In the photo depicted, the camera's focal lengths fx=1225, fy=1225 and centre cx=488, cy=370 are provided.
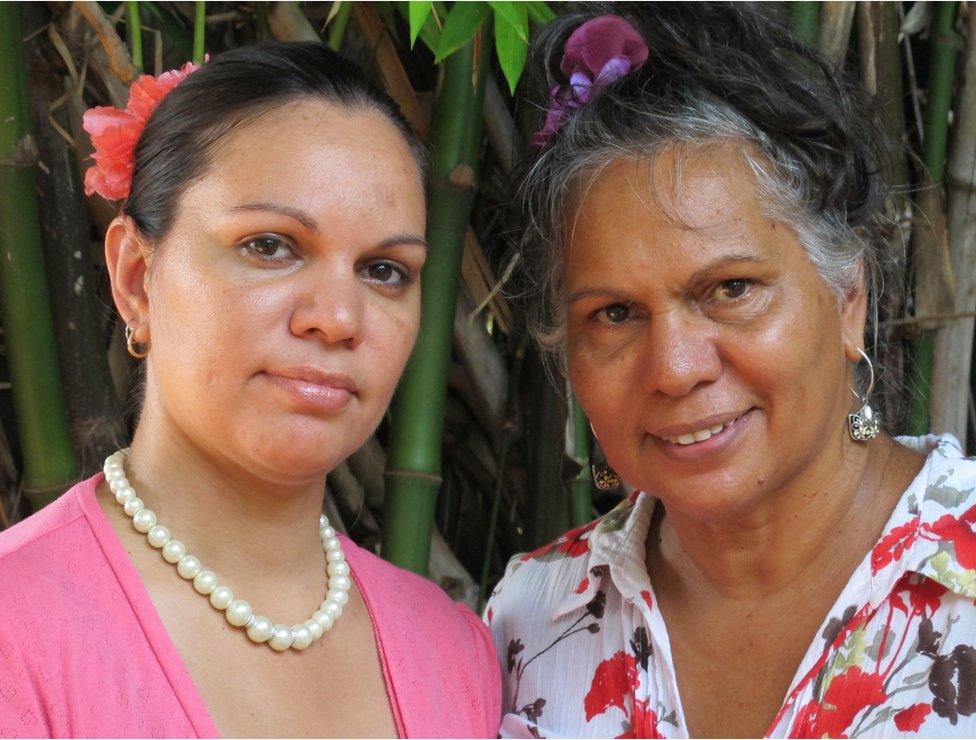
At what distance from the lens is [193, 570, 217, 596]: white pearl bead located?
1286 millimetres

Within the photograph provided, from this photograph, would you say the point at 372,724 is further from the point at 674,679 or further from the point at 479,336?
the point at 479,336

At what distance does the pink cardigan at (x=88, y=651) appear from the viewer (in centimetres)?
110

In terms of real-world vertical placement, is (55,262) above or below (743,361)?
above

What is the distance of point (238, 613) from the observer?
1294 mm

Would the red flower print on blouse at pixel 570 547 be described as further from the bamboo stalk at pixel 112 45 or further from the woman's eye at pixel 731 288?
the bamboo stalk at pixel 112 45

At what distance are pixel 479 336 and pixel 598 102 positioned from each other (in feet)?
2.26

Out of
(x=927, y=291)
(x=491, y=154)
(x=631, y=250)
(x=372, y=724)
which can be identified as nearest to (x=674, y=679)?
(x=372, y=724)

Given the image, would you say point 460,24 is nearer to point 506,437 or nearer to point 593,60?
point 593,60

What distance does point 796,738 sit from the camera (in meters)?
1.40

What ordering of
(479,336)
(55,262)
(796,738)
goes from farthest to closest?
1. (479,336)
2. (55,262)
3. (796,738)

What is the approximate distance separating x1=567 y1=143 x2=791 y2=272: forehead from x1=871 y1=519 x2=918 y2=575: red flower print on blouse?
0.37 meters

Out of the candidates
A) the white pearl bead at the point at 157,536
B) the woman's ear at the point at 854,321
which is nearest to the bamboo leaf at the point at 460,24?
the woman's ear at the point at 854,321

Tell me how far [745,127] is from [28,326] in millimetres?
1061

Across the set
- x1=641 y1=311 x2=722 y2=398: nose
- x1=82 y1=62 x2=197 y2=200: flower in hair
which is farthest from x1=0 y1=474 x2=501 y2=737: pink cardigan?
x1=641 y1=311 x2=722 y2=398: nose
